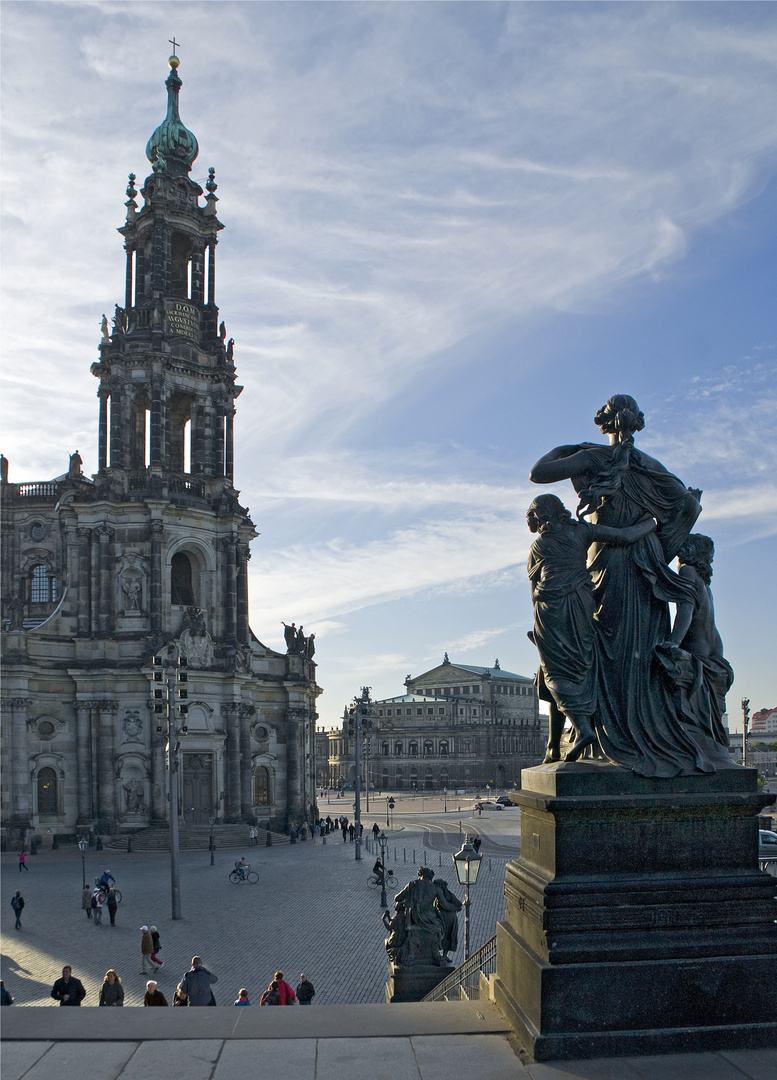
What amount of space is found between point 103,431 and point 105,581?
988 centimetres

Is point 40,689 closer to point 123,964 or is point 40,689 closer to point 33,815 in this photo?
point 33,815

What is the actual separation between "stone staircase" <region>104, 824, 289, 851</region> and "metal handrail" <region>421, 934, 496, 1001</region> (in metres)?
38.3

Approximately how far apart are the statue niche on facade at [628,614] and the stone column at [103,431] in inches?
1953

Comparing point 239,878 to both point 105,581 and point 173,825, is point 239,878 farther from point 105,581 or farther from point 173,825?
point 105,581

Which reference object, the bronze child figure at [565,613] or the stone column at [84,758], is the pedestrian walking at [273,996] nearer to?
the bronze child figure at [565,613]

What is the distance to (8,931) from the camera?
24.9 meters

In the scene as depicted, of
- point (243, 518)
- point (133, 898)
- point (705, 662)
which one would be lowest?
point (133, 898)

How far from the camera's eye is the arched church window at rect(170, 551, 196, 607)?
54.6 metres

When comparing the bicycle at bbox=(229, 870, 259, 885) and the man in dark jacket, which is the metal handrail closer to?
the man in dark jacket

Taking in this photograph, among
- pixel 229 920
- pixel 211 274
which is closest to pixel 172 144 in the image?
pixel 211 274

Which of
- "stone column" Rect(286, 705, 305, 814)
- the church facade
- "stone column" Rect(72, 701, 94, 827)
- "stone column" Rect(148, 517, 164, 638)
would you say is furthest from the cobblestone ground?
the church facade

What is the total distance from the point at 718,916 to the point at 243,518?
2005 inches

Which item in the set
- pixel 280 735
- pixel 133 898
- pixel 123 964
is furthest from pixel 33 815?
pixel 123 964

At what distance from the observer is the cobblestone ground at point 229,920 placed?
62.7ft
